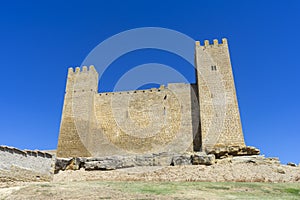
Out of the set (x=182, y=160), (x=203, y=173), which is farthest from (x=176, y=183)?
(x=182, y=160)

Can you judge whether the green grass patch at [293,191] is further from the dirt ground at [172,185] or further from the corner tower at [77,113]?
the corner tower at [77,113]

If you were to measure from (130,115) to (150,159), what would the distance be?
8432 mm

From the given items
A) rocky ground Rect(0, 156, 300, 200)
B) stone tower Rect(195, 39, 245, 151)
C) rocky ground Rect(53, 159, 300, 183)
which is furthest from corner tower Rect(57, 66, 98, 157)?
stone tower Rect(195, 39, 245, 151)

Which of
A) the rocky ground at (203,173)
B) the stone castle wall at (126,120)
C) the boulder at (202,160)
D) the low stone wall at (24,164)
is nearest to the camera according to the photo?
the low stone wall at (24,164)

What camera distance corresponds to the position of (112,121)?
23.4 m

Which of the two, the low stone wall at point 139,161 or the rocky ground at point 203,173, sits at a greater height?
the low stone wall at point 139,161

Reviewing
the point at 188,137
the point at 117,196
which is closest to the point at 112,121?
the point at 188,137

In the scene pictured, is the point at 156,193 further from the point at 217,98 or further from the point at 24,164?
the point at 217,98

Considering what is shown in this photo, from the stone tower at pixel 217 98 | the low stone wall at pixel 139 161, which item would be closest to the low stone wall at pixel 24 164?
the low stone wall at pixel 139 161

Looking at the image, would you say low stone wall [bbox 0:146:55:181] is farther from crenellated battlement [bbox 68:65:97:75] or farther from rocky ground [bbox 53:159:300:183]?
crenellated battlement [bbox 68:65:97:75]

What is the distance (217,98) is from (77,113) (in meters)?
11.2

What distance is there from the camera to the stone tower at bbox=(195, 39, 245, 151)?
19.2 m

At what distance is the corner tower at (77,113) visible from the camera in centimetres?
2202

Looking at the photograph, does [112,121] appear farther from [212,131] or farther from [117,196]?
[117,196]
